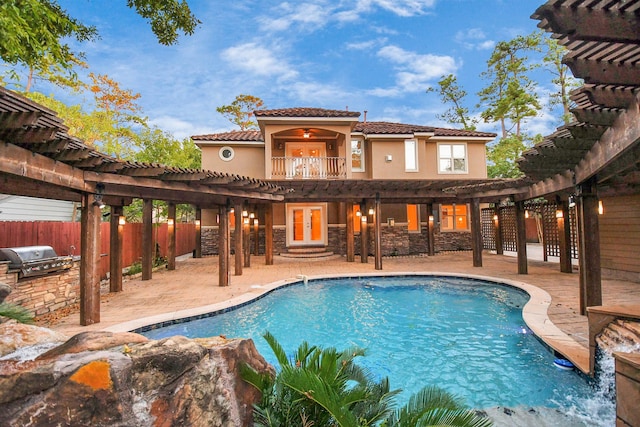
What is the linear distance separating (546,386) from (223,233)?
8309 millimetres

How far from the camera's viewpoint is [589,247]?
5.95 m

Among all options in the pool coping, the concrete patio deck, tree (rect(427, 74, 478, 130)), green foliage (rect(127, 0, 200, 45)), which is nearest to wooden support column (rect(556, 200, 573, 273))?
the concrete patio deck

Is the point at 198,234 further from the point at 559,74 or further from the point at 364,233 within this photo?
the point at 559,74

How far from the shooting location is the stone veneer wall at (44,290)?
5.96 metres

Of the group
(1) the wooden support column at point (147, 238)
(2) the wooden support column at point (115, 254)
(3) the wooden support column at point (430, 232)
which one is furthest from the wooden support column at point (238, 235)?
(3) the wooden support column at point (430, 232)

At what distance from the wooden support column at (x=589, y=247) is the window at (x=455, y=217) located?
12.8 meters

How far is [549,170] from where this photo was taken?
661 centimetres

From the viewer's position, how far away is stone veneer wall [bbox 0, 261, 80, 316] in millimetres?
5965

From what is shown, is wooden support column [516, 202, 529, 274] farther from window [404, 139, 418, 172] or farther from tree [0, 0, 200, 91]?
tree [0, 0, 200, 91]

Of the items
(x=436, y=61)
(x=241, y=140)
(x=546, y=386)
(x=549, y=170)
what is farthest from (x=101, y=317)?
(x=436, y=61)

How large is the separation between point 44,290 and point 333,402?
24.9 feet

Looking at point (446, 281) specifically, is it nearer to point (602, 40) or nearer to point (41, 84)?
point (602, 40)

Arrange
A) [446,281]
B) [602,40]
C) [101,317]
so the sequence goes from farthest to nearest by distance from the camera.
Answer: [446,281] → [101,317] → [602,40]

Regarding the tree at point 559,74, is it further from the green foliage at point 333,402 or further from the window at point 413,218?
the green foliage at point 333,402
